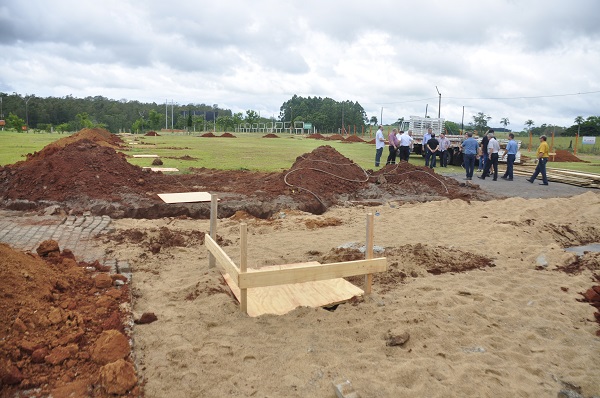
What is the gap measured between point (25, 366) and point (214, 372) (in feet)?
4.66

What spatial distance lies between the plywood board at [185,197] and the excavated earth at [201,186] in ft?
0.83

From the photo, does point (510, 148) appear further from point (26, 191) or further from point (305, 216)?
point (26, 191)

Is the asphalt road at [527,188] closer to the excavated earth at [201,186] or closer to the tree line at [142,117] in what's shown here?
the excavated earth at [201,186]

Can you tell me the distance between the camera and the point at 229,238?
8328mm

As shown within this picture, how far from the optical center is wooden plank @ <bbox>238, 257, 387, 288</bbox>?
4.71 metres

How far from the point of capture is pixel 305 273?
16.1 feet

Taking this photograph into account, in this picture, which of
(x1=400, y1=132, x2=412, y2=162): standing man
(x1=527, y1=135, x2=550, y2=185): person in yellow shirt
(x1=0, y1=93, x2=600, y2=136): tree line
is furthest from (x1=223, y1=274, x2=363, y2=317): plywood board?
(x1=0, y1=93, x2=600, y2=136): tree line

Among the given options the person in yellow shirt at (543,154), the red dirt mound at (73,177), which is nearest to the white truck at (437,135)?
the person in yellow shirt at (543,154)

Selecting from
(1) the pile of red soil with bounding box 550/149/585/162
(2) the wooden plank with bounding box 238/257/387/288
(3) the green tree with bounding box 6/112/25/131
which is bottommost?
(2) the wooden plank with bounding box 238/257/387/288

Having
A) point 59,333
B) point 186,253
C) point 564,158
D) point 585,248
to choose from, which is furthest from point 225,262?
point 564,158

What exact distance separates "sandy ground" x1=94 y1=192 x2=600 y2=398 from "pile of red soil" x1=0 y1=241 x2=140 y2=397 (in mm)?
272

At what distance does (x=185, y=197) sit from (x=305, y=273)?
694 centimetres

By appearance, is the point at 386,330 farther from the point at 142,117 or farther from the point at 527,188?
the point at 142,117

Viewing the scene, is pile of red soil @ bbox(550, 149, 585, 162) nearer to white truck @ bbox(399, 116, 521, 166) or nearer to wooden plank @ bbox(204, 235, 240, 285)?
white truck @ bbox(399, 116, 521, 166)
